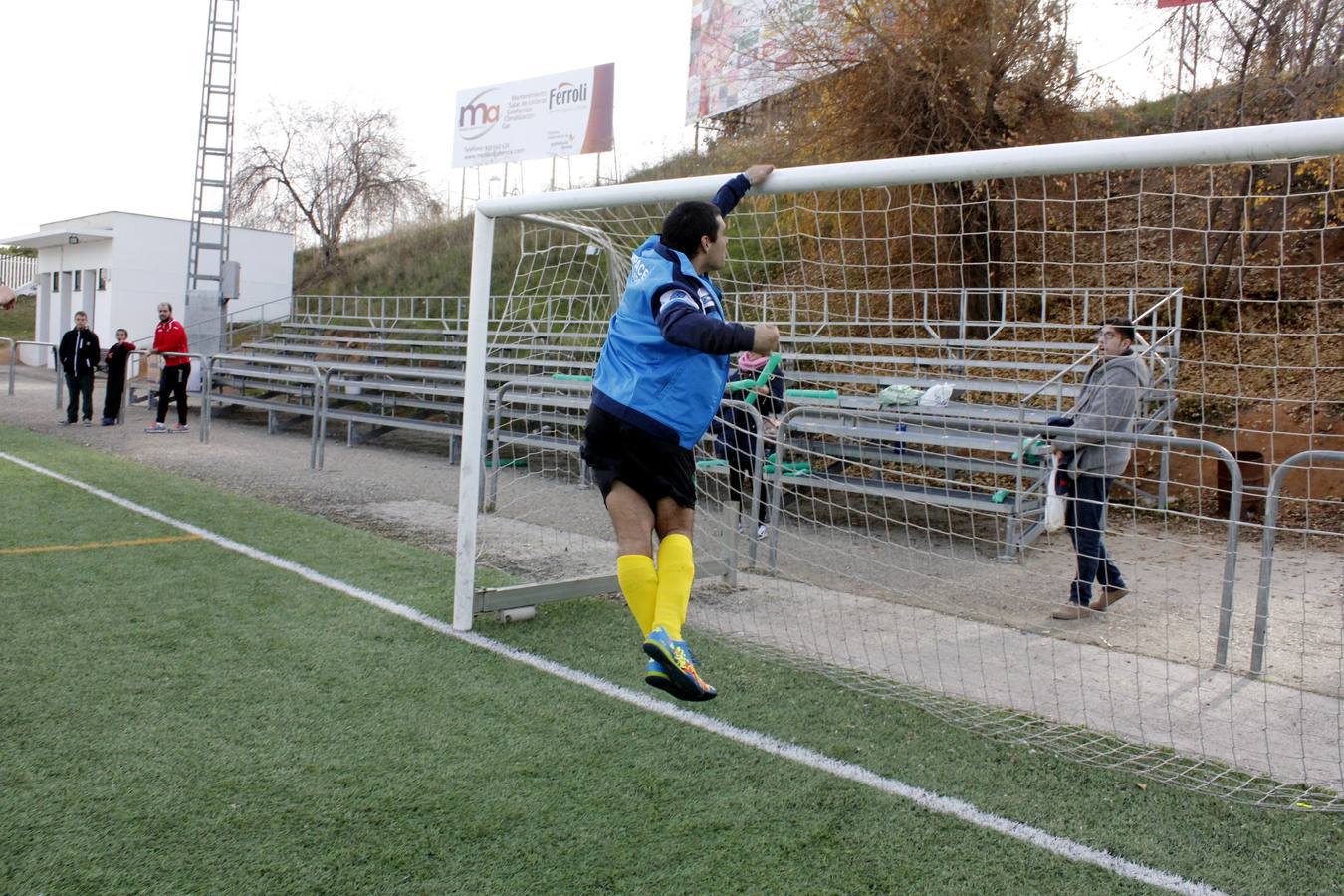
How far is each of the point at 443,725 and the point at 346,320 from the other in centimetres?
1958

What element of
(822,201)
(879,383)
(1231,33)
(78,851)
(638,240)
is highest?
(1231,33)

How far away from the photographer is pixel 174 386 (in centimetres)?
1452

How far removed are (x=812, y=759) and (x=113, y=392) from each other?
14.7 meters

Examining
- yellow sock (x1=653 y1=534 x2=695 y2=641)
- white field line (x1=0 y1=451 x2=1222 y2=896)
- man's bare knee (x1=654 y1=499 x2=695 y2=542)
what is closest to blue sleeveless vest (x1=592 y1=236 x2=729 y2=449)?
man's bare knee (x1=654 y1=499 x2=695 y2=542)

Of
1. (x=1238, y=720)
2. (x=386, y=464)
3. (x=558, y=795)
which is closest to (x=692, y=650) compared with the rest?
(x=558, y=795)

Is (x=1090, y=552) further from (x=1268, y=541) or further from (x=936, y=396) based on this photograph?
(x=936, y=396)

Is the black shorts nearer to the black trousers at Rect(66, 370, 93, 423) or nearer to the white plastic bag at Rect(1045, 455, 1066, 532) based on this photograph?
the white plastic bag at Rect(1045, 455, 1066, 532)

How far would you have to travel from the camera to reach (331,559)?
6668 mm

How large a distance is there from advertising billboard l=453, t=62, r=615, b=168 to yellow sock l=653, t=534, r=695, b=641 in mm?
22399

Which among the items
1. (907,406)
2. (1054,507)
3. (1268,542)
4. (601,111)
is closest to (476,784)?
(1268,542)

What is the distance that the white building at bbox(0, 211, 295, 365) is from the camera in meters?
24.8

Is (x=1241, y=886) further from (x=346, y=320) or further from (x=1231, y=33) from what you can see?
(x=346, y=320)

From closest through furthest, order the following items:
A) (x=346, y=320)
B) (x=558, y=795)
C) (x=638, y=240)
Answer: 1. (x=558, y=795)
2. (x=638, y=240)
3. (x=346, y=320)

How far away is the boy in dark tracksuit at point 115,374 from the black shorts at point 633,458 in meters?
13.3
